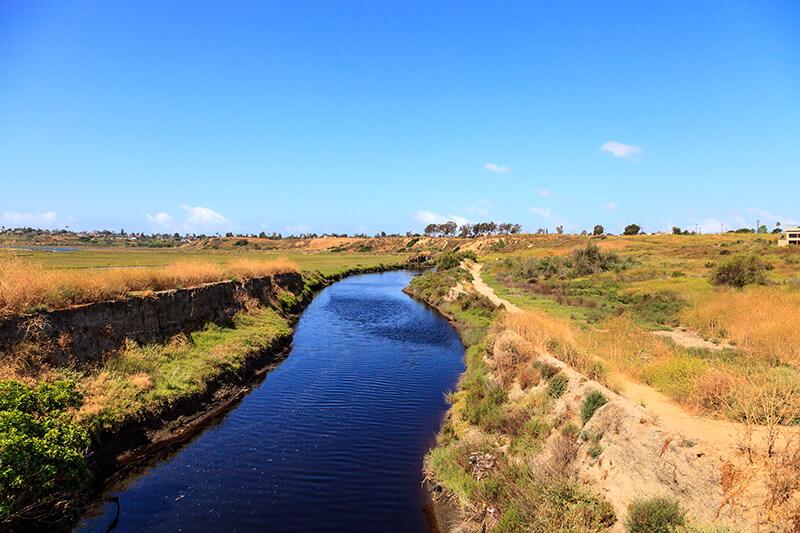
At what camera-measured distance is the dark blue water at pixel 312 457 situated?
410 inches

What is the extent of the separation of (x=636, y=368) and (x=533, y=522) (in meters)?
7.75

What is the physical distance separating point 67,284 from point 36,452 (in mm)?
9079

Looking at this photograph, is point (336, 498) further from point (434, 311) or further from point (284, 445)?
point (434, 311)

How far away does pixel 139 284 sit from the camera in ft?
66.6

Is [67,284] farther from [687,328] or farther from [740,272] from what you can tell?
[740,272]

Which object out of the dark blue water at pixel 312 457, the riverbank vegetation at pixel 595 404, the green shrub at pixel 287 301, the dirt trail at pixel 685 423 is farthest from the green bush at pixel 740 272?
the green shrub at pixel 287 301

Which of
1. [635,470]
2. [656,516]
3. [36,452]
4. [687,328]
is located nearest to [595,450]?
[635,470]

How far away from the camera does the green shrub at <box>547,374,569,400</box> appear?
1205 centimetres

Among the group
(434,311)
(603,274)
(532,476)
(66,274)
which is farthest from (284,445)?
(603,274)

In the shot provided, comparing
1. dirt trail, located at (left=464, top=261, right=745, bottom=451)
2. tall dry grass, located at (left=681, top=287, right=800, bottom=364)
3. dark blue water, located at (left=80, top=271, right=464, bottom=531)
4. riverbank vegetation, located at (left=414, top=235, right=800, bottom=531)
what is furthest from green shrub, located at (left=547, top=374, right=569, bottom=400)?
tall dry grass, located at (left=681, top=287, right=800, bottom=364)

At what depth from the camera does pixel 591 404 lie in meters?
10.3

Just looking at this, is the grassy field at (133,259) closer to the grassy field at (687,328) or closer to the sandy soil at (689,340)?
the grassy field at (687,328)

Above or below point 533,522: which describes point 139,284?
above

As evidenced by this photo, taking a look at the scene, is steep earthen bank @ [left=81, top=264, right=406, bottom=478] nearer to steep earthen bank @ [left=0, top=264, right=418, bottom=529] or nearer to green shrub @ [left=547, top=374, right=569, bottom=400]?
steep earthen bank @ [left=0, top=264, right=418, bottom=529]
